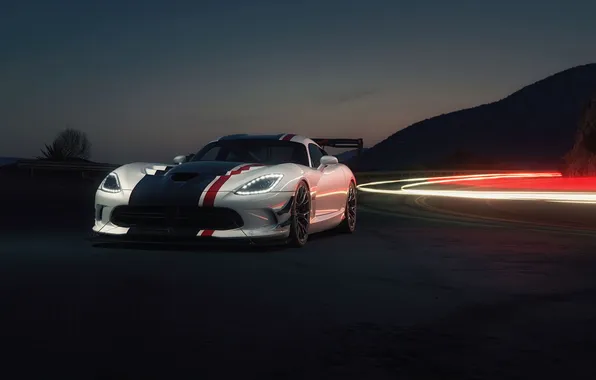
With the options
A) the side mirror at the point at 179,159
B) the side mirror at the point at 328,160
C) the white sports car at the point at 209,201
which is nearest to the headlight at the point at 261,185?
the white sports car at the point at 209,201

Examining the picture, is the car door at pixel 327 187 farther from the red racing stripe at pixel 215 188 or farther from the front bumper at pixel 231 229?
the red racing stripe at pixel 215 188

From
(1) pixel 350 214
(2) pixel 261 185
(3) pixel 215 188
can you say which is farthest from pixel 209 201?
(1) pixel 350 214

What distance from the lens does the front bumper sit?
11.2 meters

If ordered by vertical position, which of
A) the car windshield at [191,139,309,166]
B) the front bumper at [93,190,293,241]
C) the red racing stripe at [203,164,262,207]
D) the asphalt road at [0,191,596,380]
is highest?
the car windshield at [191,139,309,166]

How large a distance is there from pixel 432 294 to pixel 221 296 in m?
1.78

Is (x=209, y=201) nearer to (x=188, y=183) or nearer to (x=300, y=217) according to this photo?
(x=188, y=183)

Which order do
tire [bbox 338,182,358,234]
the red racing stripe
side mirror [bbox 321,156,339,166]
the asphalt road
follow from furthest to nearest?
tire [bbox 338,182,358,234], side mirror [bbox 321,156,339,166], the red racing stripe, the asphalt road

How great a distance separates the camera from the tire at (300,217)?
11.9 metres

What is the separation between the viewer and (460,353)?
5703 millimetres

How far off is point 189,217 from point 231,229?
0.50 m

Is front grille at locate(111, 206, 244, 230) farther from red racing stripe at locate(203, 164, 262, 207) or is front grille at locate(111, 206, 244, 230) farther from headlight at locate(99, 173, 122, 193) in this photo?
headlight at locate(99, 173, 122, 193)

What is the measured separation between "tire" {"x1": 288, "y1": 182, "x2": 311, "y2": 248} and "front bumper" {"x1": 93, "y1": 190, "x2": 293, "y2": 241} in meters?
0.18

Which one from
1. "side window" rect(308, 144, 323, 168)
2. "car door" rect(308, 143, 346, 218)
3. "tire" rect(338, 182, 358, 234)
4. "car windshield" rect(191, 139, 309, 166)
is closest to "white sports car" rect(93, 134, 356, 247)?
"car door" rect(308, 143, 346, 218)

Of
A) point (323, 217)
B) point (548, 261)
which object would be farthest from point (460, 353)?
point (323, 217)
